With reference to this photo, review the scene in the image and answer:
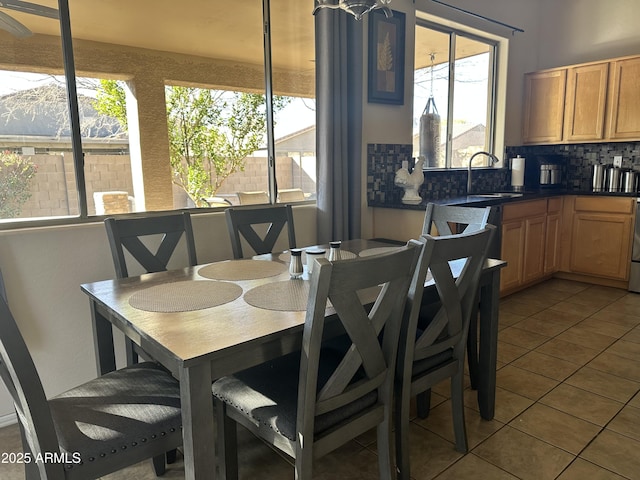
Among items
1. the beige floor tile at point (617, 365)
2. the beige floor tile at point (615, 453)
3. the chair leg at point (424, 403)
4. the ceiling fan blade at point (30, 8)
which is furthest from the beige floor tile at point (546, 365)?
the ceiling fan blade at point (30, 8)

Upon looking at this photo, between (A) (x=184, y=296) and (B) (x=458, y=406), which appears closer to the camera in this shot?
(A) (x=184, y=296)

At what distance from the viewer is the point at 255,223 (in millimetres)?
2514

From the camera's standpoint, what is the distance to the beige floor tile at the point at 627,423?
2.02 meters

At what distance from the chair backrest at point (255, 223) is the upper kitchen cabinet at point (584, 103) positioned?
3.33 m

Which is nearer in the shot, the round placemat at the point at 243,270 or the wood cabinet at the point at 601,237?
the round placemat at the point at 243,270

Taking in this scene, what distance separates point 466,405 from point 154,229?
177cm

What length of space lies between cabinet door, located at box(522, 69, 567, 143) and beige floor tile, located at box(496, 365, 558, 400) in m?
2.92

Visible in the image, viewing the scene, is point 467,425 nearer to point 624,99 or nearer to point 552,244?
point 552,244

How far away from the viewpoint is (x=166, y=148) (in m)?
2.70

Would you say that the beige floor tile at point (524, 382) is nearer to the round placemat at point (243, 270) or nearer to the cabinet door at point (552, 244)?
the round placemat at point (243, 270)

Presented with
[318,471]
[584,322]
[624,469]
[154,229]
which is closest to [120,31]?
[154,229]

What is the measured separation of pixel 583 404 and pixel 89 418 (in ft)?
7.29

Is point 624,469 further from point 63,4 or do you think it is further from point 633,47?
point 633,47

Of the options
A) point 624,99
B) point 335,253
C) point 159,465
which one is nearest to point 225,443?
point 159,465
